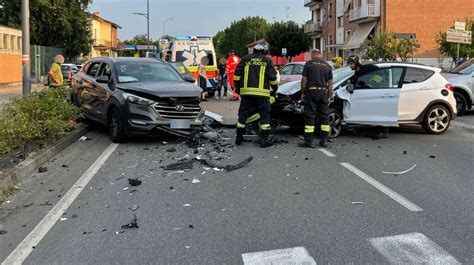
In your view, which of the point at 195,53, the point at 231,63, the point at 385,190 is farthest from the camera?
the point at 195,53

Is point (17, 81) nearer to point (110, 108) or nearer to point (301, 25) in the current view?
point (110, 108)

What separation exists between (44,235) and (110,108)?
5.41 m

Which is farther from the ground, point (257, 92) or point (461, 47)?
point (461, 47)

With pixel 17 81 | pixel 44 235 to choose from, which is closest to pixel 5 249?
pixel 44 235

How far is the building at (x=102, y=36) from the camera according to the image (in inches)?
3315

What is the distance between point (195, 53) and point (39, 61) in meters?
17.6

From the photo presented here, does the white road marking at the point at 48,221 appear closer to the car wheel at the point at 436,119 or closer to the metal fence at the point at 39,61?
the car wheel at the point at 436,119

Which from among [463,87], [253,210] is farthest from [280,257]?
[463,87]

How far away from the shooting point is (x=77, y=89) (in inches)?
461

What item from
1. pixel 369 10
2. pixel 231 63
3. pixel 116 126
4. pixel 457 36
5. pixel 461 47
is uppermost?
pixel 369 10

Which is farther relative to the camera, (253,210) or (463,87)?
(463,87)

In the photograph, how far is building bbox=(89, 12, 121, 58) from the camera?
84213 mm

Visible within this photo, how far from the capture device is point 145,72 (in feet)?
34.6

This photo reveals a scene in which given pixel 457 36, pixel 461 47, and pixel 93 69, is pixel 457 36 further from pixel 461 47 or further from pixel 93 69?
pixel 93 69
